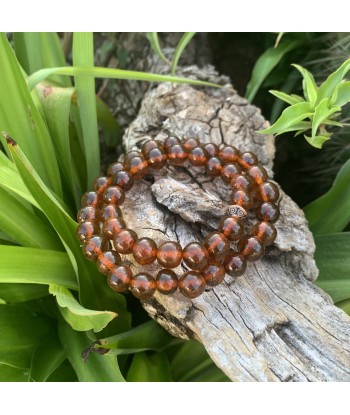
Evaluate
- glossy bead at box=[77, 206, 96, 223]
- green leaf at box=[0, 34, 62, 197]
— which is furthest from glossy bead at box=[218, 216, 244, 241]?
green leaf at box=[0, 34, 62, 197]

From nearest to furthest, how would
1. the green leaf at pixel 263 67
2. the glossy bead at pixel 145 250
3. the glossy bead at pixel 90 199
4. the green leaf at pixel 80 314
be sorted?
the green leaf at pixel 80 314 < the glossy bead at pixel 145 250 < the glossy bead at pixel 90 199 < the green leaf at pixel 263 67

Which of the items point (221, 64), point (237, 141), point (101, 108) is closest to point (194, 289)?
point (237, 141)

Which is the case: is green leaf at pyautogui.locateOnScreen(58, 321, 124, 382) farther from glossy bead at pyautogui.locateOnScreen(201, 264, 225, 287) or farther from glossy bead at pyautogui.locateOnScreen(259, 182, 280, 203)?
glossy bead at pyautogui.locateOnScreen(259, 182, 280, 203)

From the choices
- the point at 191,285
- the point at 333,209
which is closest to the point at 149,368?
the point at 191,285

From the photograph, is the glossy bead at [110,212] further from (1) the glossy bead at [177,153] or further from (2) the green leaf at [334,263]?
(2) the green leaf at [334,263]

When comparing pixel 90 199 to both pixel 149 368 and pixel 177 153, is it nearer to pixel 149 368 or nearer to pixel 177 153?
pixel 177 153

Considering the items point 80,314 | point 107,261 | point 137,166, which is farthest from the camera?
point 137,166

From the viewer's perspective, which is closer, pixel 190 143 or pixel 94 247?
pixel 94 247

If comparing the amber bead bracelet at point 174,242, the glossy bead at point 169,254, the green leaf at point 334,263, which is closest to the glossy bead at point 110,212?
the amber bead bracelet at point 174,242
